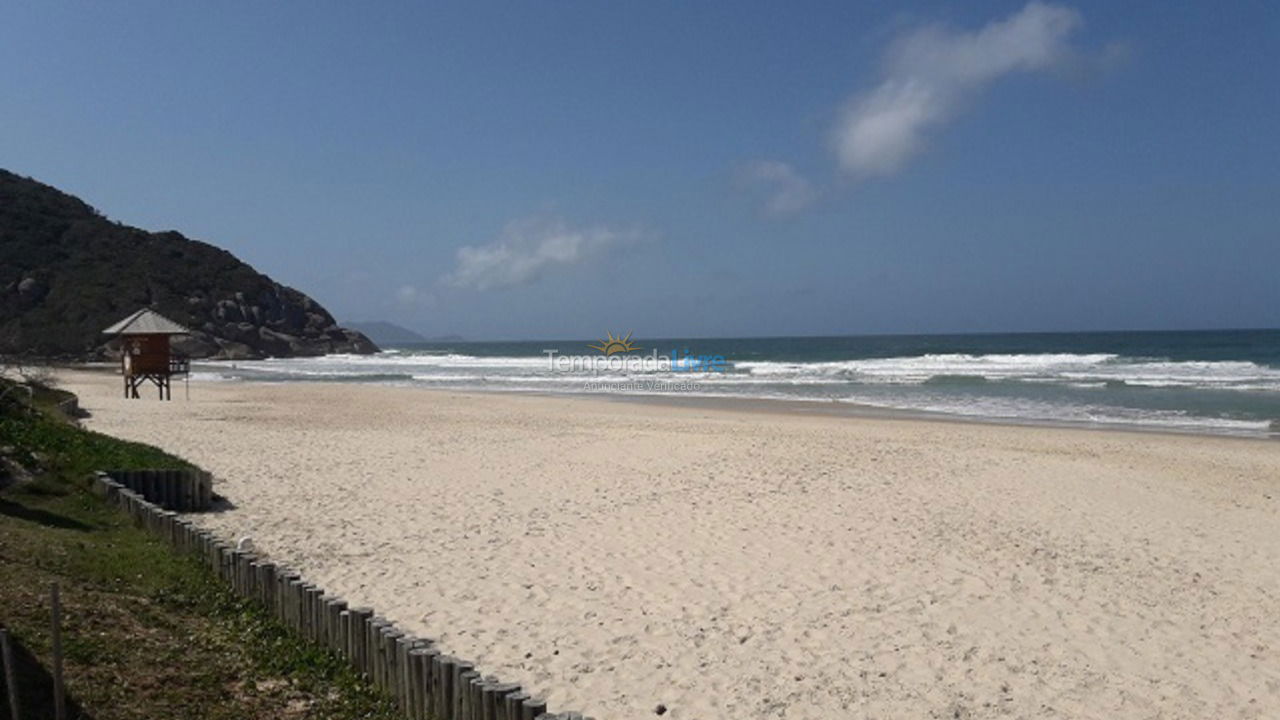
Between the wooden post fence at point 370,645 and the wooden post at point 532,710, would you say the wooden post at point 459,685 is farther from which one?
the wooden post at point 532,710

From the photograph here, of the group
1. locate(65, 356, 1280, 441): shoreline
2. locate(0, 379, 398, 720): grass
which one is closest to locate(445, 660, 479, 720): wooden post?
locate(0, 379, 398, 720): grass

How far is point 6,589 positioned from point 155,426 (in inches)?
561

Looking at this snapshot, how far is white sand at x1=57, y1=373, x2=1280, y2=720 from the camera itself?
5.97 metres

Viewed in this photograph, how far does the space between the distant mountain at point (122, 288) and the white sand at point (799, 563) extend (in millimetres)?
49888

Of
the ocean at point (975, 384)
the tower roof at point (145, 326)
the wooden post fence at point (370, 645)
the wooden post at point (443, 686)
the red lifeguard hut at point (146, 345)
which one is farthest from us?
the ocean at point (975, 384)

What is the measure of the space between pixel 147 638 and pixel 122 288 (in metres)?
69.2

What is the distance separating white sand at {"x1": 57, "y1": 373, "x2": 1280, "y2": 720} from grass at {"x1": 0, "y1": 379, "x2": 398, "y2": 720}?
46.3 inches

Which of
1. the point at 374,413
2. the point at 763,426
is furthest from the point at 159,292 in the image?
the point at 763,426

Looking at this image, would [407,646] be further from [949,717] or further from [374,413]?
[374,413]

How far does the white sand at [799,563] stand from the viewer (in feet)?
19.6

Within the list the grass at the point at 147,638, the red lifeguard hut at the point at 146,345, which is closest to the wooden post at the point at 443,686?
the grass at the point at 147,638

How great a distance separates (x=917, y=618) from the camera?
7.20 m

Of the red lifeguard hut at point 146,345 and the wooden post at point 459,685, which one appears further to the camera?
the red lifeguard hut at point 146,345

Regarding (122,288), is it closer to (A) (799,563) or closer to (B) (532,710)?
(A) (799,563)
